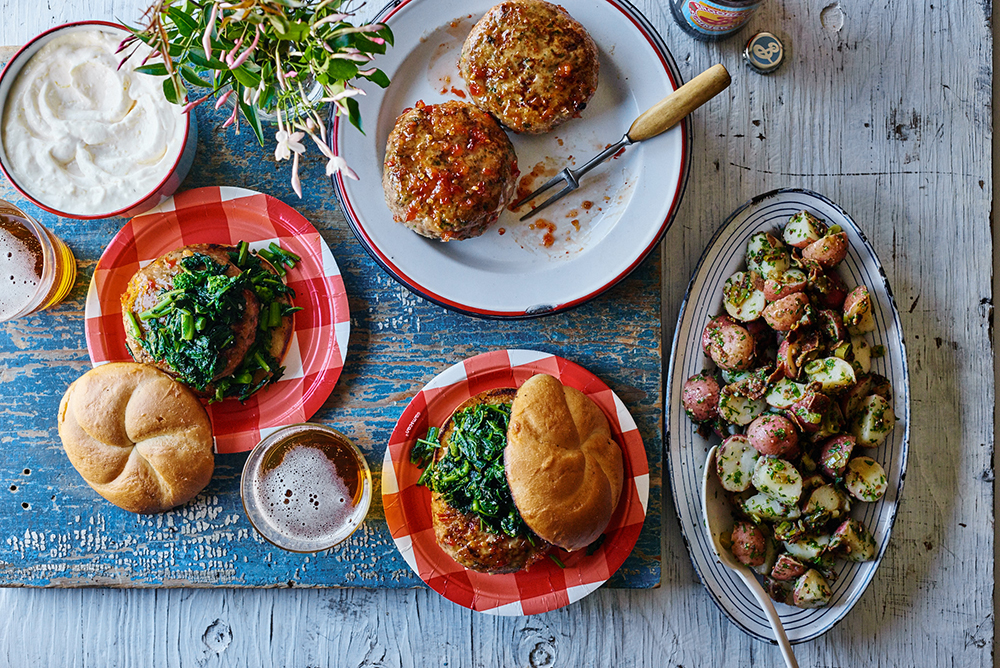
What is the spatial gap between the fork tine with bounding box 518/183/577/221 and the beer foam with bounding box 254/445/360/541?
108 centimetres

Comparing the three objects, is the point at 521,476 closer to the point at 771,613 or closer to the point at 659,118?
the point at 771,613

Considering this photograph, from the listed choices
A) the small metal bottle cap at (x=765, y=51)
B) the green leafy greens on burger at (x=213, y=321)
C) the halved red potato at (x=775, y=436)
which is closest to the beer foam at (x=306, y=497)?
the green leafy greens on burger at (x=213, y=321)

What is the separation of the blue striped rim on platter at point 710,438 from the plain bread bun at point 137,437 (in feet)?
5.33

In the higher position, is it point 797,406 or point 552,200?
point 552,200

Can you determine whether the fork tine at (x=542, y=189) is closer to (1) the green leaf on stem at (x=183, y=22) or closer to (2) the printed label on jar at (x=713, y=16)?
(2) the printed label on jar at (x=713, y=16)

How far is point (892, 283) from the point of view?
2492 mm

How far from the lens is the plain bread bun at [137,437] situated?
217 cm

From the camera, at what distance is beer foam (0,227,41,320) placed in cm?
235

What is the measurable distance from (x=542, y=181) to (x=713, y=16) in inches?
31.3

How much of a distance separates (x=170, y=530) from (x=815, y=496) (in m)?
A: 2.25

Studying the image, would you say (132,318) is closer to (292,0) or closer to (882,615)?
(292,0)

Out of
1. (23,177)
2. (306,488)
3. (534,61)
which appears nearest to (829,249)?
(534,61)


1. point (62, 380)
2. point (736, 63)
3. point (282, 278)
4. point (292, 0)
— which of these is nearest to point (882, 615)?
point (736, 63)

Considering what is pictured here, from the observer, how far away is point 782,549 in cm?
231
